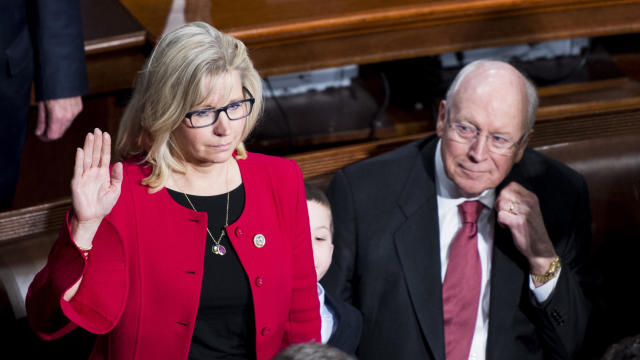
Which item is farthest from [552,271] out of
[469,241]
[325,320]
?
[325,320]

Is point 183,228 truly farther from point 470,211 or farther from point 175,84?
point 470,211

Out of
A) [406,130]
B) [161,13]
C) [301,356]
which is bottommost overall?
[406,130]

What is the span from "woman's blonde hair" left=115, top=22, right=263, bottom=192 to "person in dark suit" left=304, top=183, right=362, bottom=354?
345 millimetres

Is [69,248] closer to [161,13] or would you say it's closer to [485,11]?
[161,13]

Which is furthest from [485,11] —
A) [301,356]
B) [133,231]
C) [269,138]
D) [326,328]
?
[301,356]

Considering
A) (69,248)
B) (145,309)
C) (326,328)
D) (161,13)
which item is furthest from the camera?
(161,13)

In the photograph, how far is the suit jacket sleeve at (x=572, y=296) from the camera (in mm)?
1771

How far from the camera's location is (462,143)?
5.76ft

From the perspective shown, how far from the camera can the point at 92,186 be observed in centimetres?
127

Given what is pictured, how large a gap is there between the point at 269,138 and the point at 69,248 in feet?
5.12

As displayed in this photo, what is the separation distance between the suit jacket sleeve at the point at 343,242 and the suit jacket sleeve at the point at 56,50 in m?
0.70

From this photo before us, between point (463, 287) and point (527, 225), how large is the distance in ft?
0.66

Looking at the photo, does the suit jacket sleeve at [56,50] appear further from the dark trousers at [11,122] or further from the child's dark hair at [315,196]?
the child's dark hair at [315,196]

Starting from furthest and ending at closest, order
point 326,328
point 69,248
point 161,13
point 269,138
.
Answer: point 269,138 < point 161,13 < point 326,328 < point 69,248
